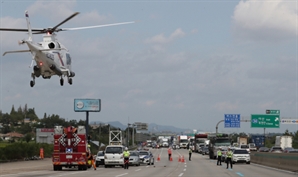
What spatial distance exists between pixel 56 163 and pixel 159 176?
10.5 m

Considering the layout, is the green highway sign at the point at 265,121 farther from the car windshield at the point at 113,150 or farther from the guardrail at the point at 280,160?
the car windshield at the point at 113,150

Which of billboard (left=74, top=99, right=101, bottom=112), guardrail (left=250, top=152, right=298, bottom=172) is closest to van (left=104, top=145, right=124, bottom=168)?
guardrail (left=250, top=152, right=298, bottom=172)

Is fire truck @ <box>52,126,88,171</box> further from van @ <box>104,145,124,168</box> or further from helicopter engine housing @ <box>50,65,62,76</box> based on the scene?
→ helicopter engine housing @ <box>50,65,62,76</box>

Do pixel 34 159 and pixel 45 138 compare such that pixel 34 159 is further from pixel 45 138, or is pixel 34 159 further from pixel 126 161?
pixel 45 138

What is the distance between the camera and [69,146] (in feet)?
140

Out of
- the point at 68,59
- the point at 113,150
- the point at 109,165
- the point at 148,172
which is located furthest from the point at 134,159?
the point at 68,59

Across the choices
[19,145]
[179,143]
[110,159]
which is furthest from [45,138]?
[110,159]

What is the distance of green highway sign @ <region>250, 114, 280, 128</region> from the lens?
297ft

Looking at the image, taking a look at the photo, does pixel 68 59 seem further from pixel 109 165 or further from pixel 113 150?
pixel 109 165

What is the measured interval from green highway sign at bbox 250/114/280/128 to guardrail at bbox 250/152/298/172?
2561 cm

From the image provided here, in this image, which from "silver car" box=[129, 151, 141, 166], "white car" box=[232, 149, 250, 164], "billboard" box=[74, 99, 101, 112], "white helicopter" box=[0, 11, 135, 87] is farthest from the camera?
"billboard" box=[74, 99, 101, 112]

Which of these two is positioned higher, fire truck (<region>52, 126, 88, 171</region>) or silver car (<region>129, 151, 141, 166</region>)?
fire truck (<region>52, 126, 88, 171</region>)

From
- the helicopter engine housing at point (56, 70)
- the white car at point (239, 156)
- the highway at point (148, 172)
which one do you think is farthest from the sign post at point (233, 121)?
the helicopter engine housing at point (56, 70)

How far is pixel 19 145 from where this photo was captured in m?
64.2
